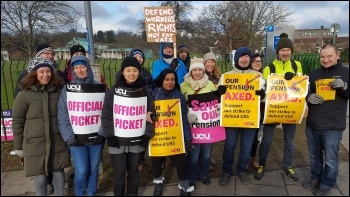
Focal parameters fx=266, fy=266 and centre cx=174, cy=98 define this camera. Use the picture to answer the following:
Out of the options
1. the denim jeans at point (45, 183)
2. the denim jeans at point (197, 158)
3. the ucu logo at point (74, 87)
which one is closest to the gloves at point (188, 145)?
the denim jeans at point (197, 158)

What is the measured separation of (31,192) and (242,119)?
317cm

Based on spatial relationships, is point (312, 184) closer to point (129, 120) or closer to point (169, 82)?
point (169, 82)

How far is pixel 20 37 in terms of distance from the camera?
332 inches

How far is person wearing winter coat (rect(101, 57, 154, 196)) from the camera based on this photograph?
9.98 feet

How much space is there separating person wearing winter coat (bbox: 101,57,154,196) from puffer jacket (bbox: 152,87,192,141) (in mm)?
190

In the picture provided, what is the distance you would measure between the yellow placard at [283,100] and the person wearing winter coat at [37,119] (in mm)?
2770

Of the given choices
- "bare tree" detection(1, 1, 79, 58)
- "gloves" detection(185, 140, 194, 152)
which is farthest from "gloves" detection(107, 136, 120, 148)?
"bare tree" detection(1, 1, 79, 58)

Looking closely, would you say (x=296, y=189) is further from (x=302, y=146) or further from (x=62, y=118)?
(x=62, y=118)

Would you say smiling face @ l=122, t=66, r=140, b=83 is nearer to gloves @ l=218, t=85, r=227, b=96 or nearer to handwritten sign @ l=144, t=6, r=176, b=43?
gloves @ l=218, t=85, r=227, b=96

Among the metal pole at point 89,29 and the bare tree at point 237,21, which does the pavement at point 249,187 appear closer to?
the metal pole at point 89,29

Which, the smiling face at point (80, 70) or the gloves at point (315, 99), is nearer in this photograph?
the smiling face at point (80, 70)

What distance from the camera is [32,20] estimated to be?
28.2ft

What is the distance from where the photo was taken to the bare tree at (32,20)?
27.5 ft

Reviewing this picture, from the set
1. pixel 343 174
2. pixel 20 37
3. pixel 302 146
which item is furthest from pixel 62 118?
pixel 20 37
